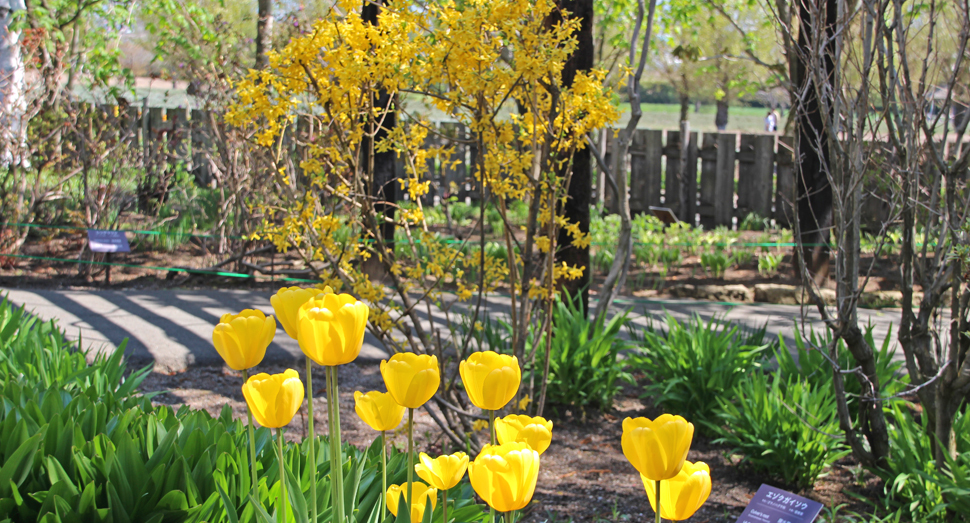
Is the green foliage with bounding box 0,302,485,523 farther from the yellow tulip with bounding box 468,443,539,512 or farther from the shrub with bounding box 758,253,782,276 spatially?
the shrub with bounding box 758,253,782,276

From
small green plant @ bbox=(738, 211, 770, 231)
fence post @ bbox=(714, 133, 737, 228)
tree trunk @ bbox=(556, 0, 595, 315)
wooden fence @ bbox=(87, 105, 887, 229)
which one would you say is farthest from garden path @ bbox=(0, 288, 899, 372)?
fence post @ bbox=(714, 133, 737, 228)

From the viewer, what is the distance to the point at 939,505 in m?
2.25

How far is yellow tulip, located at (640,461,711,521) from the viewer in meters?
0.98

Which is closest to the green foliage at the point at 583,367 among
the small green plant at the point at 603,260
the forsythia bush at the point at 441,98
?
the forsythia bush at the point at 441,98

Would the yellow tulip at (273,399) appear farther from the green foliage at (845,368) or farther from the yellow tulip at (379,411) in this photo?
the green foliage at (845,368)

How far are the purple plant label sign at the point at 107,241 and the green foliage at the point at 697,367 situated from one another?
13.6 feet

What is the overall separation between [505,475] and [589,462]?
237 centimetres

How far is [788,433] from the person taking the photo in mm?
2791

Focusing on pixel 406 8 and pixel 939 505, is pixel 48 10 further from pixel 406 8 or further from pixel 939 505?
pixel 939 505

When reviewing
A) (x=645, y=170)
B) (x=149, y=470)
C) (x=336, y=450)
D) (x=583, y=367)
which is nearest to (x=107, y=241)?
(x=583, y=367)

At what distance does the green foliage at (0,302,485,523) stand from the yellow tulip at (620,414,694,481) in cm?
55

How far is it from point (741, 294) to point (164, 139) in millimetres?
5633

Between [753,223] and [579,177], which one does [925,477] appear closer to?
[579,177]

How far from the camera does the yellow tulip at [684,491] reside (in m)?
0.98
